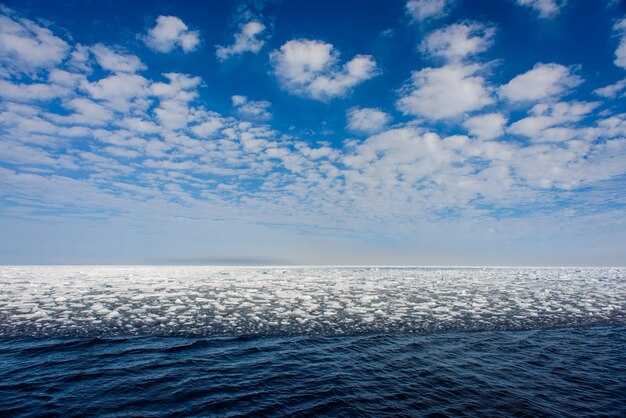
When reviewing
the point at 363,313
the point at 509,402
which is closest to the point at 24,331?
the point at 363,313

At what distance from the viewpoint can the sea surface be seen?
6.40 m

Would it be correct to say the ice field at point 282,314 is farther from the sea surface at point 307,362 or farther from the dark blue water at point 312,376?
the dark blue water at point 312,376

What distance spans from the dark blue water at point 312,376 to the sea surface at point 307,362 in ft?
0.13

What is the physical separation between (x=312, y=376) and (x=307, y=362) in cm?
94

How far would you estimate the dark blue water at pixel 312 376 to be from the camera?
6.29m

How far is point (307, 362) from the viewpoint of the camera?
8812mm

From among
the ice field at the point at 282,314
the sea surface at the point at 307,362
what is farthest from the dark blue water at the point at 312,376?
the ice field at the point at 282,314

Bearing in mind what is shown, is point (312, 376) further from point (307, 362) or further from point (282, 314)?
point (282, 314)

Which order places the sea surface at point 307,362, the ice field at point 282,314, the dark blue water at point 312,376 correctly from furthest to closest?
the ice field at point 282,314 < the sea surface at point 307,362 < the dark blue water at point 312,376

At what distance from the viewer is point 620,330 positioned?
1264 centimetres

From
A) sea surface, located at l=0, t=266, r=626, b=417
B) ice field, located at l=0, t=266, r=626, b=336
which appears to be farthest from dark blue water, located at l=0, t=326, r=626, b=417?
ice field, located at l=0, t=266, r=626, b=336

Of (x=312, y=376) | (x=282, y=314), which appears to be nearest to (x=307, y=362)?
(x=312, y=376)

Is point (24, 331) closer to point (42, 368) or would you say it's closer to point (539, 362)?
point (42, 368)

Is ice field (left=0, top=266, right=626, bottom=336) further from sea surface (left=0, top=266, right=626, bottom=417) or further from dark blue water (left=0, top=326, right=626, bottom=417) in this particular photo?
dark blue water (left=0, top=326, right=626, bottom=417)
